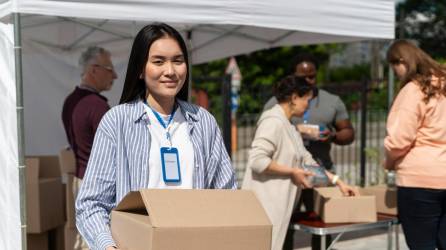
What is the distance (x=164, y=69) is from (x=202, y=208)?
461 mm

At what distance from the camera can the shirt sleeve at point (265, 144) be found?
3.76 metres

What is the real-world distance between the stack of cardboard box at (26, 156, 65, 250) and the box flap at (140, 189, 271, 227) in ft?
9.13

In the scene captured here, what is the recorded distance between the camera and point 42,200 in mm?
4293

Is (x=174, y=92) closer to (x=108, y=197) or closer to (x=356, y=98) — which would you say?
(x=108, y=197)

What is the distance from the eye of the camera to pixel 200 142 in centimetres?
201

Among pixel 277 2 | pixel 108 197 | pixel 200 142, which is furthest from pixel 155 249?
pixel 277 2

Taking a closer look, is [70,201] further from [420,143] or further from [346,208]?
[420,143]

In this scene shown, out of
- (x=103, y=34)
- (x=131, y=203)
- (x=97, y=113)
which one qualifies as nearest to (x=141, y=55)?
(x=131, y=203)

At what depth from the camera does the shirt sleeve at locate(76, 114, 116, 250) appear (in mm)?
1844

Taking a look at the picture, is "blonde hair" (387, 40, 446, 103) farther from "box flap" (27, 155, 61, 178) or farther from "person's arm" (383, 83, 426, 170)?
"box flap" (27, 155, 61, 178)

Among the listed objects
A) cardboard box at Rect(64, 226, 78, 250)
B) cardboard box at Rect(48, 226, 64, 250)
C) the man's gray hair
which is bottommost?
cardboard box at Rect(48, 226, 64, 250)

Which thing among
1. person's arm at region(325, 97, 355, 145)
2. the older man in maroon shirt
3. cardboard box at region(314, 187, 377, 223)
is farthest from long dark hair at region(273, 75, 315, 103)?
the older man in maroon shirt

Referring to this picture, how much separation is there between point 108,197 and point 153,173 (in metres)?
0.15

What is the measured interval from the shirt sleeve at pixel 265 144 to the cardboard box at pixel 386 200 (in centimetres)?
89
